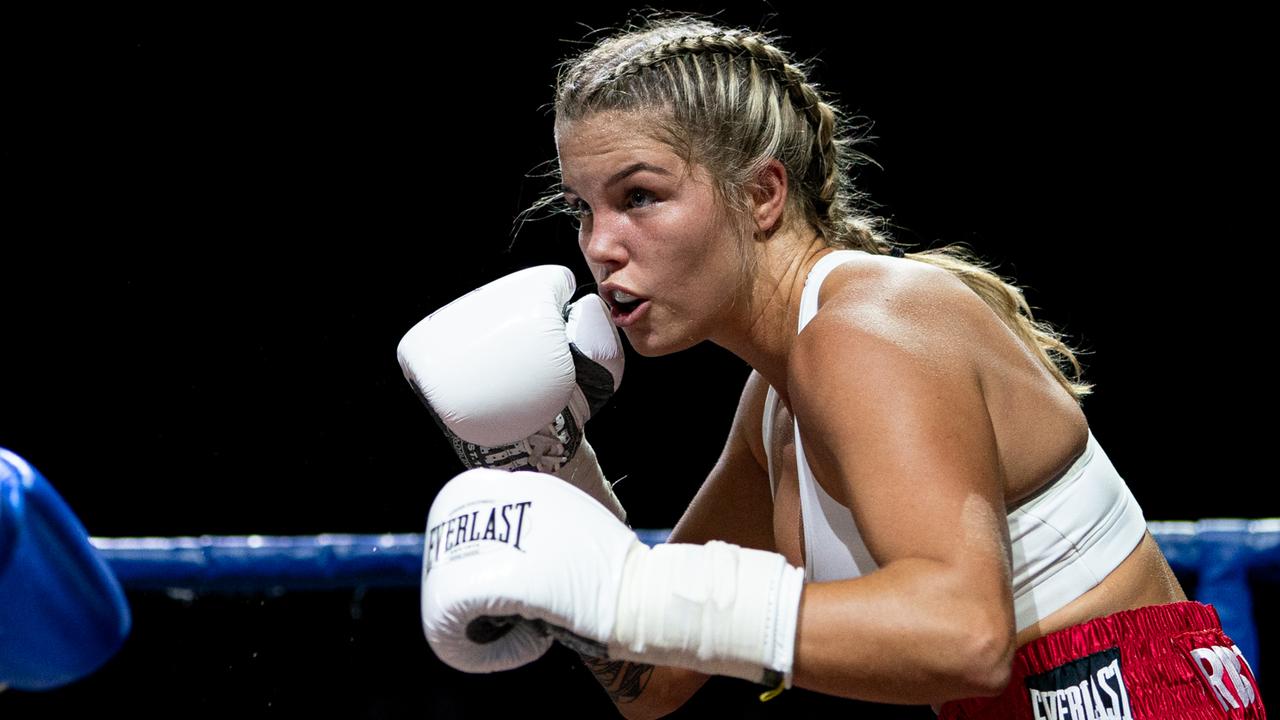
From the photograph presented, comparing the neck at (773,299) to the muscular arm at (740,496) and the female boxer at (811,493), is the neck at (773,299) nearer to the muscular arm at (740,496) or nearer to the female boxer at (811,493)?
the female boxer at (811,493)

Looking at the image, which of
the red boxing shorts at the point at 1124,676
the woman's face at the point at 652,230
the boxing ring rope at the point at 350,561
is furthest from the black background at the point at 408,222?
the red boxing shorts at the point at 1124,676

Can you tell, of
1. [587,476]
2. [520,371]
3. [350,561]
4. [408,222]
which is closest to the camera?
[520,371]

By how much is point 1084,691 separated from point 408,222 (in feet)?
9.97

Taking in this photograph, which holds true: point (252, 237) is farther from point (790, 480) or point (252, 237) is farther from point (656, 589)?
point (656, 589)

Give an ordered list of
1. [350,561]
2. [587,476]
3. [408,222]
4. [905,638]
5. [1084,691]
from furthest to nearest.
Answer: [408,222], [350,561], [587,476], [1084,691], [905,638]

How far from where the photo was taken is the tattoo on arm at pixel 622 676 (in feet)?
5.15

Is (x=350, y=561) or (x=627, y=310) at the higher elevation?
(x=627, y=310)

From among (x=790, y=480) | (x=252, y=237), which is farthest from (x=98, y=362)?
(x=790, y=480)

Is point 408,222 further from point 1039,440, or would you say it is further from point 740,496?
point 1039,440

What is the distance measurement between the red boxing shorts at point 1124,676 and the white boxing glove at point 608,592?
1.21ft

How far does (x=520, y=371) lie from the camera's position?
1.50 m

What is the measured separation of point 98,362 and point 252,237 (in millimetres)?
628

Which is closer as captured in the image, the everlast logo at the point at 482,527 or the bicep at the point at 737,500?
the everlast logo at the point at 482,527

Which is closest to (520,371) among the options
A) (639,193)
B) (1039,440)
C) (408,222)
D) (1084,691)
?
(639,193)
